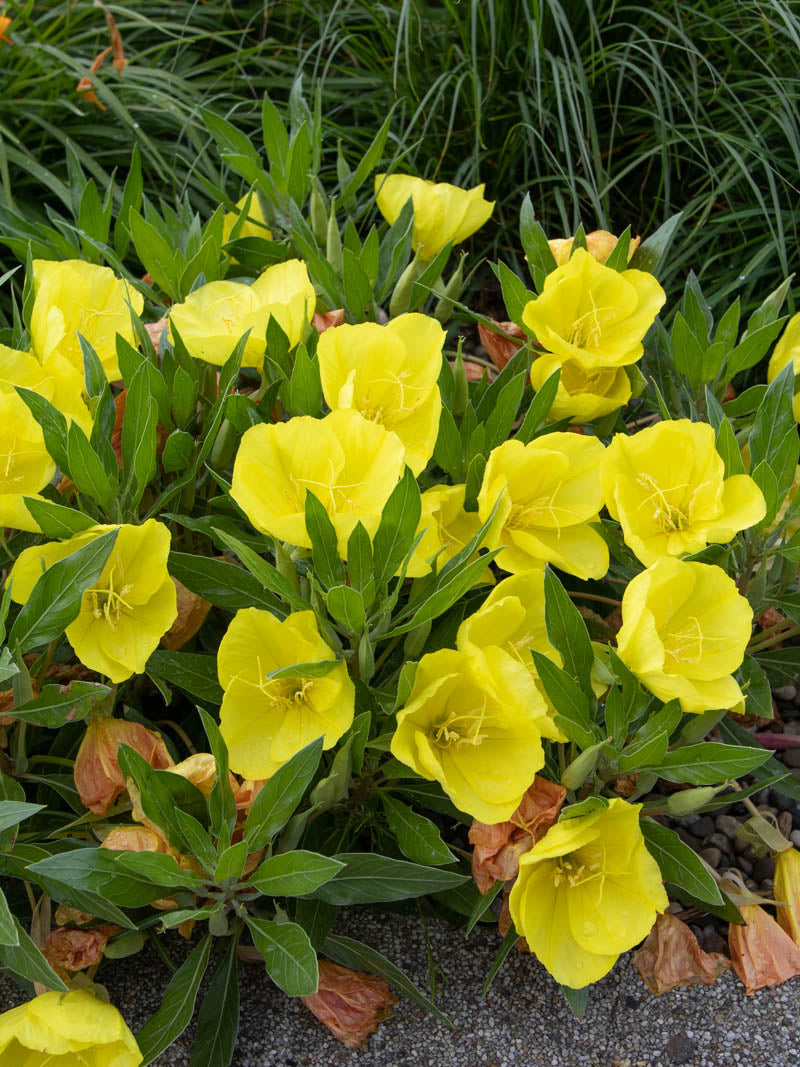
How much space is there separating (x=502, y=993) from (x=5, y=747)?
71cm

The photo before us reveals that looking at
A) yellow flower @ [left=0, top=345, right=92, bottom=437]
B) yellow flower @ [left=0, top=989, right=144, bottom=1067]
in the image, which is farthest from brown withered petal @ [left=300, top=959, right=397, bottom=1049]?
yellow flower @ [left=0, top=345, right=92, bottom=437]

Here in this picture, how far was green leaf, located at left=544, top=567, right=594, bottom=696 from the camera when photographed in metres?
1.23

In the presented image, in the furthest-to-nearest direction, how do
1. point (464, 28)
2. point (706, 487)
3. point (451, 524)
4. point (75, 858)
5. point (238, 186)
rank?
point (238, 186)
point (464, 28)
point (451, 524)
point (706, 487)
point (75, 858)

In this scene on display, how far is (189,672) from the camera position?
1354 millimetres

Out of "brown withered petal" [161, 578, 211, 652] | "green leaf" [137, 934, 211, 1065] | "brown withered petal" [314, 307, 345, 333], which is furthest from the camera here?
"brown withered petal" [314, 307, 345, 333]

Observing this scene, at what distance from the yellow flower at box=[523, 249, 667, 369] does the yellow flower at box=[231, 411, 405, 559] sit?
391 mm

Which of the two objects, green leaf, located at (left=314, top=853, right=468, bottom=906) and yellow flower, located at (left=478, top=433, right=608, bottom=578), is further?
yellow flower, located at (left=478, top=433, right=608, bottom=578)

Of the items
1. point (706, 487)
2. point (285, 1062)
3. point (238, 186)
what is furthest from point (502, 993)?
point (238, 186)

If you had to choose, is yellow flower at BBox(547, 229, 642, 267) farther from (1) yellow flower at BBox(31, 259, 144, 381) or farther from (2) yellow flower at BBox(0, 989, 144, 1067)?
(2) yellow flower at BBox(0, 989, 144, 1067)

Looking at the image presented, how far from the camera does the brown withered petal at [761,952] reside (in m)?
1.40

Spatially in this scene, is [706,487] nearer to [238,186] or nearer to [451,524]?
[451,524]

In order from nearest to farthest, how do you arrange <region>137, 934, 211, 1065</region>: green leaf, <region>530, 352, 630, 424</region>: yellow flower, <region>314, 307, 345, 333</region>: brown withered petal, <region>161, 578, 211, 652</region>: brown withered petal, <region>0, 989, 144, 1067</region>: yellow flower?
<region>0, 989, 144, 1067</region>: yellow flower < <region>137, 934, 211, 1065</region>: green leaf < <region>161, 578, 211, 652</region>: brown withered petal < <region>530, 352, 630, 424</region>: yellow flower < <region>314, 307, 345, 333</region>: brown withered petal

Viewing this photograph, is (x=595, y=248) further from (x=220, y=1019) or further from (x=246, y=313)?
(x=220, y=1019)

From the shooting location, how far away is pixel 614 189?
2594mm
